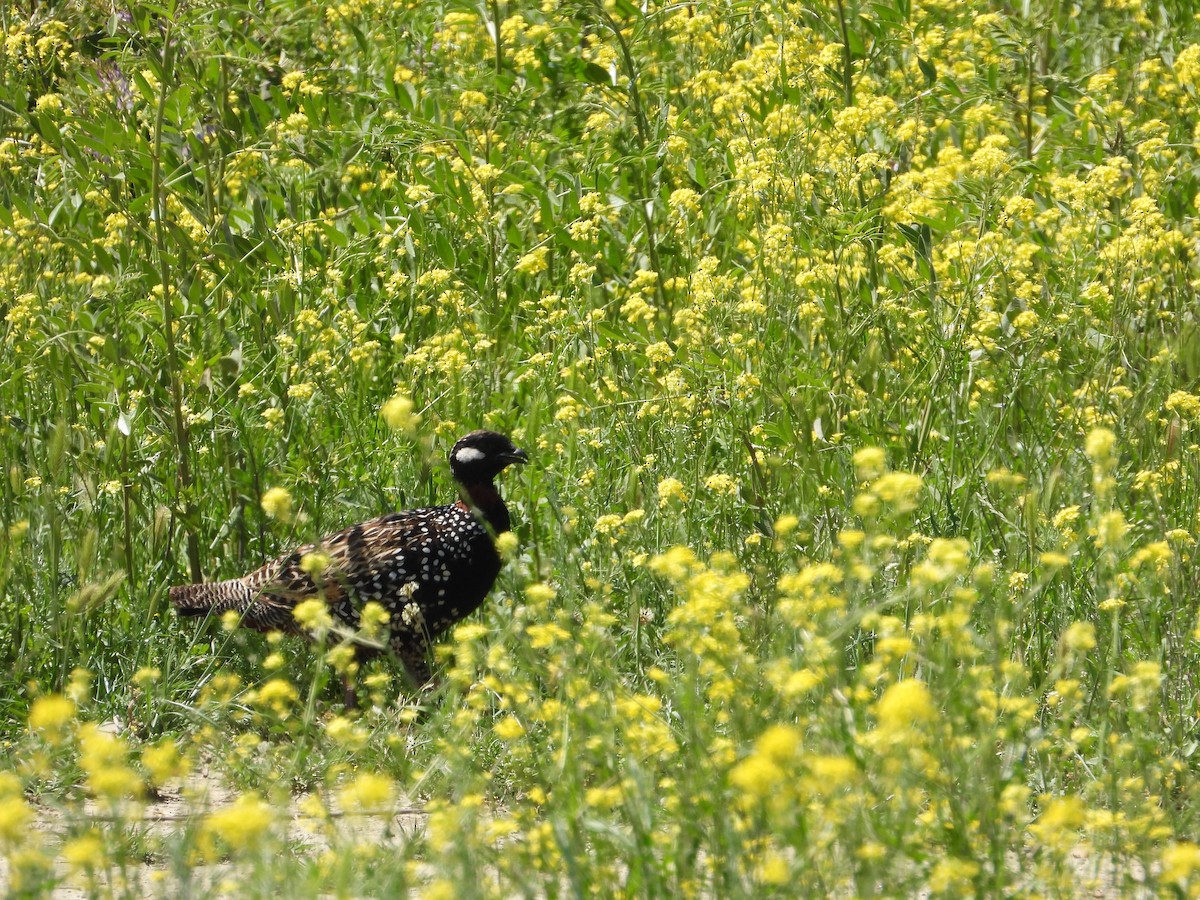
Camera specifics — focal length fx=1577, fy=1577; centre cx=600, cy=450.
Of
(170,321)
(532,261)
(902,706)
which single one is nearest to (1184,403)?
(532,261)

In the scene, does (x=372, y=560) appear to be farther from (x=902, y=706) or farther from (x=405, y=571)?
(x=902, y=706)

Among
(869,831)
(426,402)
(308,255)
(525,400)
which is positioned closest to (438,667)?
(426,402)

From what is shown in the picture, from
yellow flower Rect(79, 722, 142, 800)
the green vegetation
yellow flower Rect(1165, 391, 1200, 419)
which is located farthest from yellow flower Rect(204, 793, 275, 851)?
yellow flower Rect(1165, 391, 1200, 419)

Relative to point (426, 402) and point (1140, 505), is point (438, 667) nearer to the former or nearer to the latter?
point (426, 402)

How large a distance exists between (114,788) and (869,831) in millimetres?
1161

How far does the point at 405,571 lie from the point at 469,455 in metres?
0.43

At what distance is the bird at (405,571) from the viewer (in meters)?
4.83

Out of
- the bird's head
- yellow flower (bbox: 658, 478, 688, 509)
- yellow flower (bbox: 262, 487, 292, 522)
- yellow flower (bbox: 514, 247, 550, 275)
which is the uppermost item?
yellow flower (bbox: 262, 487, 292, 522)

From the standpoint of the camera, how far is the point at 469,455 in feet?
16.4

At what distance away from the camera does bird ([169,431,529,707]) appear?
4.83 meters

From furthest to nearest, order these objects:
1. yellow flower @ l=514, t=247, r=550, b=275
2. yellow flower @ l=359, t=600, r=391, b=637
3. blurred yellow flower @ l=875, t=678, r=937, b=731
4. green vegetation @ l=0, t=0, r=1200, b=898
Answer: yellow flower @ l=514, t=247, r=550, b=275
yellow flower @ l=359, t=600, r=391, b=637
green vegetation @ l=0, t=0, r=1200, b=898
blurred yellow flower @ l=875, t=678, r=937, b=731

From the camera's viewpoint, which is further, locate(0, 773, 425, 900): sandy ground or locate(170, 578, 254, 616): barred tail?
locate(170, 578, 254, 616): barred tail

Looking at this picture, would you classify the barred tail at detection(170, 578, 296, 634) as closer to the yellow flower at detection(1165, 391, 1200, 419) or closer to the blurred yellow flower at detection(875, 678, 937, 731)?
the yellow flower at detection(1165, 391, 1200, 419)

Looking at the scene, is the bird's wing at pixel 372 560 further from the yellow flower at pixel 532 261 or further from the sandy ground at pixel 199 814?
the yellow flower at pixel 532 261
